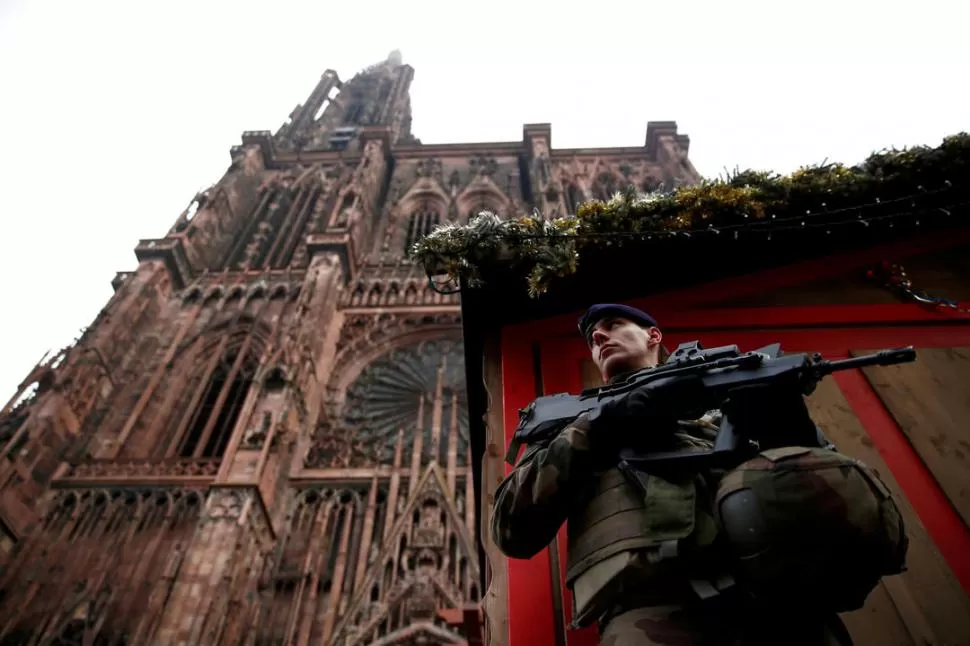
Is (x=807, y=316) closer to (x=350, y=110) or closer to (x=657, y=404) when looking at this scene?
(x=657, y=404)

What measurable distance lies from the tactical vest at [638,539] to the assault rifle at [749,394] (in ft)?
0.32

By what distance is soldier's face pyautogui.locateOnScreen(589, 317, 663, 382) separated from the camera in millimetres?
2496

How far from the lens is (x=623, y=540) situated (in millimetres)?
1801

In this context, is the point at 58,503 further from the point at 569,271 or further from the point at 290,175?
the point at 290,175

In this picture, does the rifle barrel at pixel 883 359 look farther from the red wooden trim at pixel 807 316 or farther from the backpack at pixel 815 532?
the red wooden trim at pixel 807 316

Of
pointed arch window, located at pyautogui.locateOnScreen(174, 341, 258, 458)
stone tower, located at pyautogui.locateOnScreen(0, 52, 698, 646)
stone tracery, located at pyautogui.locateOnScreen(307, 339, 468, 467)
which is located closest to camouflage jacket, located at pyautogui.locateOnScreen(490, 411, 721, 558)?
stone tower, located at pyautogui.locateOnScreen(0, 52, 698, 646)

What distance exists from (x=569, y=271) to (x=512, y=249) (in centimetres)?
40

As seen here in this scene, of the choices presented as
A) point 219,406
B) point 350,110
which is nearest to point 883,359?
point 219,406

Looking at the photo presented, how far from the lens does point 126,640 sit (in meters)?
8.89

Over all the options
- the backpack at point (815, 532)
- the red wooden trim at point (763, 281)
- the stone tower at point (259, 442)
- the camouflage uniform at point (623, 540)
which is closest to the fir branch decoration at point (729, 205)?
the red wooden trim at point (763, 281)

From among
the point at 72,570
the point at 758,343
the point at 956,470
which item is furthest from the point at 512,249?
the point at 72,570

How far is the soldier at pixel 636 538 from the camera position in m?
1.63

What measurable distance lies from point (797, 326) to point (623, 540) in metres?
2.94

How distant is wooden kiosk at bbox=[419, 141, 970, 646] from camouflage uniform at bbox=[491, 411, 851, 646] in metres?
1.10
